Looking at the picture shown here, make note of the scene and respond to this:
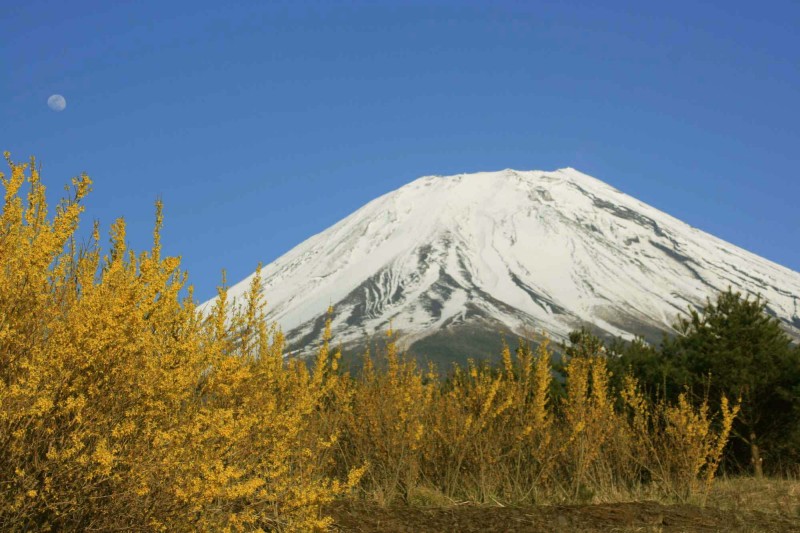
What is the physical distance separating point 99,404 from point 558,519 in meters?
4.46

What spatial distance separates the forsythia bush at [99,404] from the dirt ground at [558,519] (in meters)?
2.18

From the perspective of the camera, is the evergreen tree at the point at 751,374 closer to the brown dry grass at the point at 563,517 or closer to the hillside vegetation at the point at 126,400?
the brown dry grass at the point at 563,517

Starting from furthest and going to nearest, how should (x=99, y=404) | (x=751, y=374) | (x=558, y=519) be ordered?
(x=751, y=374) < (x=558, y=519) < (x=99, y=404)

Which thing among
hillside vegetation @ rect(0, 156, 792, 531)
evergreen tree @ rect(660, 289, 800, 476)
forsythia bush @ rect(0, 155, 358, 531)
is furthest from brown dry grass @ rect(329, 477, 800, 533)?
evergreen tree @ rect(660, 289, 800, 476)

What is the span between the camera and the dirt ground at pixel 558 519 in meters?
6.52

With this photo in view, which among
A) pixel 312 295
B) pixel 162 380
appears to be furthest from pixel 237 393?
pixel 312 295

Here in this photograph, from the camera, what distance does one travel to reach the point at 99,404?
3.72m

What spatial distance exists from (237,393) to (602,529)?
3.38m

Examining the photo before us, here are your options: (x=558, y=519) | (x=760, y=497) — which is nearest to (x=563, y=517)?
(x=558, y=519)

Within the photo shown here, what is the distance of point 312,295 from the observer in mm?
187000

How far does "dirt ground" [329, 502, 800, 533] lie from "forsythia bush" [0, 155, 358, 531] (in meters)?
2.18

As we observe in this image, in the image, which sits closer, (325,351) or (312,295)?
(325,351)

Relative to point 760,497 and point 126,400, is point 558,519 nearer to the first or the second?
point 760,497

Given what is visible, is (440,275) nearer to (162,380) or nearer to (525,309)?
(525,309)
